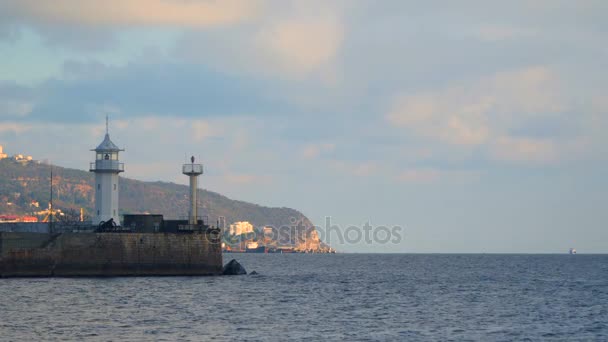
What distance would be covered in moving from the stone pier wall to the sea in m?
1.18

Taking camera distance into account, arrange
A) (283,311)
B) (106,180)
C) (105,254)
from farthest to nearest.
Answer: (106,180)
(105,254)
(283,311)

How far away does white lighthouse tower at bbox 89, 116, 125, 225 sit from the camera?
97.8 m

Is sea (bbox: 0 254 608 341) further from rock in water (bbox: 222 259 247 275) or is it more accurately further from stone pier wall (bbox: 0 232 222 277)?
rock in water (bbox: 222 259 247 275)

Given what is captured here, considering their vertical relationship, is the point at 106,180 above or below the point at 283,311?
above

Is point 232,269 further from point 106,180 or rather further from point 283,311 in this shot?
point 283,311

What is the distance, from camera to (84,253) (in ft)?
280

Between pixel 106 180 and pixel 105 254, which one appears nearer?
pixel 105 254

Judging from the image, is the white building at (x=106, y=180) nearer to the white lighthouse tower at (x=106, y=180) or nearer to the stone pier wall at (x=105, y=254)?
the white lighthouse tower at (x=106, y=180)

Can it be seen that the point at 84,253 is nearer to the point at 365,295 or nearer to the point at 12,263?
the point at 12,263

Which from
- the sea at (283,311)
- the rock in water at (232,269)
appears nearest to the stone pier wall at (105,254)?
the sea at (283,311)

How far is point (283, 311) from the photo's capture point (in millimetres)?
64375

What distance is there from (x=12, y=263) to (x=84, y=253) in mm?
6356

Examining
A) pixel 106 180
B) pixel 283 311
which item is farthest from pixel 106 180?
pixel 283 311

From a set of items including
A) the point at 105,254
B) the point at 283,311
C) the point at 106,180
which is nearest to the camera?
the point at 283,311
